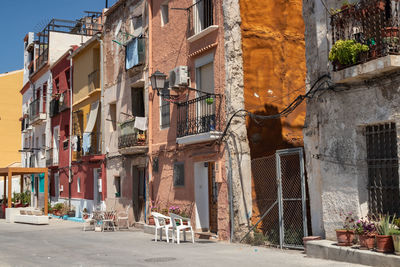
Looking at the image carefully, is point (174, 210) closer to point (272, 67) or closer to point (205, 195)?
point (205, 195)

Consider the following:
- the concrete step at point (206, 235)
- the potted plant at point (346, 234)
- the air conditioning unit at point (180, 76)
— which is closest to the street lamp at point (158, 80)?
the air conditioning unit at point (180, 76)

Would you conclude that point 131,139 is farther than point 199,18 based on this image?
Yes

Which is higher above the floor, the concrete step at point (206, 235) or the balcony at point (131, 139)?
the balcony at point (131, 139)

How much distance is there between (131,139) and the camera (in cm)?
1891

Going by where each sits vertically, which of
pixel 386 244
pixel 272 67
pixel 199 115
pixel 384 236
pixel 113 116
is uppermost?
pixel 272 67

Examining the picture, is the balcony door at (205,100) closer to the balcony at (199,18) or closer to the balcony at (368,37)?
the balcony at (199,18)

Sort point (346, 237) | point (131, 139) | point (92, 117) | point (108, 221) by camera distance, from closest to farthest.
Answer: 1. point (346, 237)
2. point (108, 221)
3. point (131, 139)
4. point (92, 117)

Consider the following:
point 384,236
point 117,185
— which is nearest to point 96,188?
point 117,185

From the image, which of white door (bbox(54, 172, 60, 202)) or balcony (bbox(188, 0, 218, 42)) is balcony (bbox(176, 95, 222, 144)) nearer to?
balcony (bbox(188, 0, 218, 42))

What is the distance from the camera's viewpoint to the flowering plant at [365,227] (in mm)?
8719

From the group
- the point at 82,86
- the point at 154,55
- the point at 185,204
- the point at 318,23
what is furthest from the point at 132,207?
the point at 318,23

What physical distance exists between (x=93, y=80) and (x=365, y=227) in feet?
58.0

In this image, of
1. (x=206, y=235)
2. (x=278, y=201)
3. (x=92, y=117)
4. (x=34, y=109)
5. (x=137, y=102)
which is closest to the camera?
(x=278, y=201)

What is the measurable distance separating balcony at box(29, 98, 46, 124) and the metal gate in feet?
70.9
